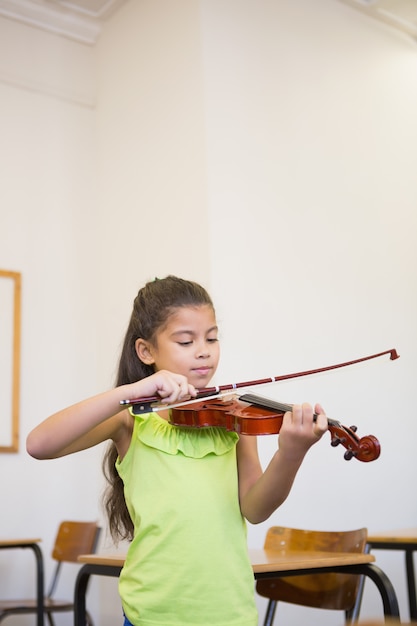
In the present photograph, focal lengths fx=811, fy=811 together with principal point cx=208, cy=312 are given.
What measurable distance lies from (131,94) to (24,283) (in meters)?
→ 1.24

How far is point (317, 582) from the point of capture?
8.66ft

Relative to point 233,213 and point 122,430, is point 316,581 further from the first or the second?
point 233,213

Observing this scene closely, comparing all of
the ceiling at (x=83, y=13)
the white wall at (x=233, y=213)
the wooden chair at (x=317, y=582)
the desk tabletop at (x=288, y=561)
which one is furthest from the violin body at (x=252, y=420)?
the ceiling at (x=83, y=13)

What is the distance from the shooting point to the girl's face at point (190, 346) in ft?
5.89

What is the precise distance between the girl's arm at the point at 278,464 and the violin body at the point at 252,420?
46 mm

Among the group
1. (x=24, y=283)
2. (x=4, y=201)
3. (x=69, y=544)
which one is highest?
(x=4, y=201)

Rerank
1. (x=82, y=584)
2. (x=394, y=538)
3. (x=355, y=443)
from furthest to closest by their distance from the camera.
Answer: (x=394, y=538) < (x=82, y=584) < (x=355, y=443)

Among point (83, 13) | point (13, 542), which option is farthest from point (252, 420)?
point (83, 13)

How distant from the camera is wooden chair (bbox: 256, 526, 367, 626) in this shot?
100 inches

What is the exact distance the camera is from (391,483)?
4344 mm

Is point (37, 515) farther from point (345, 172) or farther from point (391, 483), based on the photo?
point (345, 172)

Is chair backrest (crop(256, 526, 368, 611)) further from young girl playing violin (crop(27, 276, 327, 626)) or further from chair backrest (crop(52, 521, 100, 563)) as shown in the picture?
chair backrest (crop(52, 521, 100, 563))

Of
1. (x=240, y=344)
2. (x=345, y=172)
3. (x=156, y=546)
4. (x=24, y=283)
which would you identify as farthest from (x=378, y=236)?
(x=156, y=546)

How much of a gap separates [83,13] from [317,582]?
3637 millimetres
